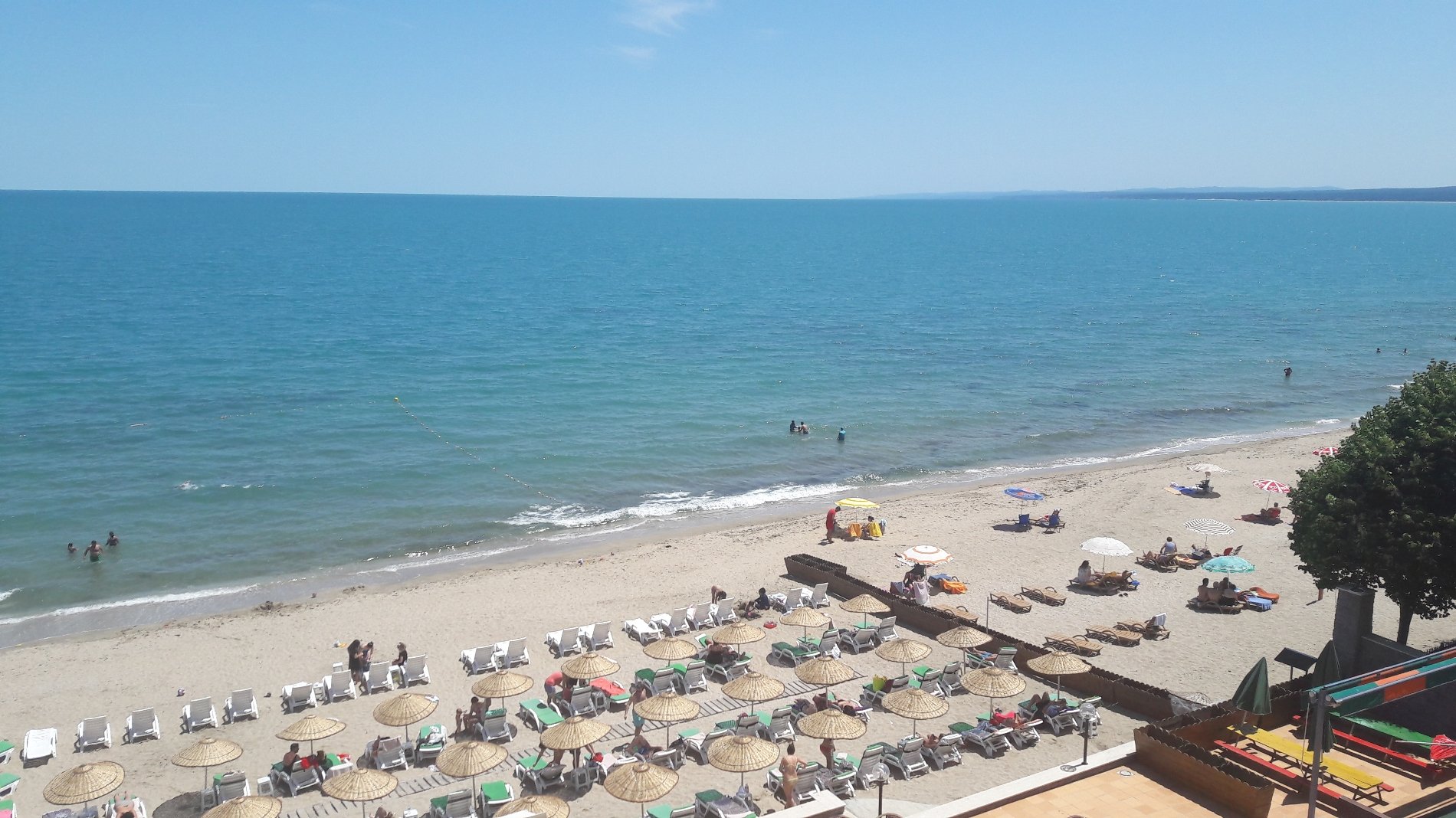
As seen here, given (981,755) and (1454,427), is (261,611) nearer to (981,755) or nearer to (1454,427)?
(981,755)

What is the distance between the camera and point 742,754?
44.6 ft

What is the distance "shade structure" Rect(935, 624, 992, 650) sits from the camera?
728 inches

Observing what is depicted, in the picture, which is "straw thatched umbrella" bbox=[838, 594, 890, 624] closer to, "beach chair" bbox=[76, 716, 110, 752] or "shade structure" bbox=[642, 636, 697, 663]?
"shade structure" bbox=[642, 636, 697, 663]

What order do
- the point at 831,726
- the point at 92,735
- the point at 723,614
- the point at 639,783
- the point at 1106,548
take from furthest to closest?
1. the point at 1106,548
2. the point at 723,614
3. the point at 92,735
4. the point at 831,726
5. the point at 639,783

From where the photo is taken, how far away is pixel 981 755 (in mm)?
16016

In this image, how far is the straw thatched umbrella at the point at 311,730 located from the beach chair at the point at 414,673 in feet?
11.6

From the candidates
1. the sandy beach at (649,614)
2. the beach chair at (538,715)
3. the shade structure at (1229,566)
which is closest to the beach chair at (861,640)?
the sandy beach at (649,614)

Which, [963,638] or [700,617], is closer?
[963,638]

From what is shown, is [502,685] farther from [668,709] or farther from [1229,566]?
[1229,566]

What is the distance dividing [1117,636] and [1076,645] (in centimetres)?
132

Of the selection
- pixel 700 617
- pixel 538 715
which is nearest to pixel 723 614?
pixel 700 617

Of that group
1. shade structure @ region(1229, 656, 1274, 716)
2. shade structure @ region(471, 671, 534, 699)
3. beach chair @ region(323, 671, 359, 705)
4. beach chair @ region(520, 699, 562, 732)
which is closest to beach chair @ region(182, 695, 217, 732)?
beach chair @ region(323, 671, 359, 705)

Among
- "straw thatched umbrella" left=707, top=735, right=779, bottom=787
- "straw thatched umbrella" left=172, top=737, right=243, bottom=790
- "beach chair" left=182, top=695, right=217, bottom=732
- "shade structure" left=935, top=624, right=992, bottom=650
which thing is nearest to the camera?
"straw thatched umbrella" left=707, top=735, right=779, bottom=787

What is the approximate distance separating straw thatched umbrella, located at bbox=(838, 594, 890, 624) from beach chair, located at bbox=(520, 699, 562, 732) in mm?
6502
